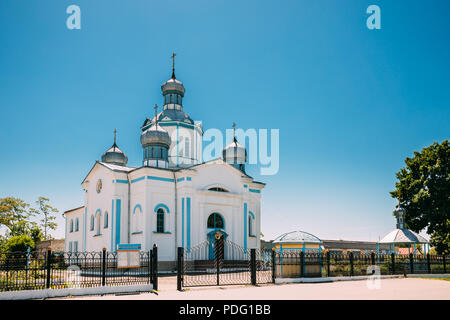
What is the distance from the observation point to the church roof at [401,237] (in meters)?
24.2

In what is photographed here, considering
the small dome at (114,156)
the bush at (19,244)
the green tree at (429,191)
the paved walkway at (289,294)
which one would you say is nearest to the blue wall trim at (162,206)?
the small dome at (114,156)

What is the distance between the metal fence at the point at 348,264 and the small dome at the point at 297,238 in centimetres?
51

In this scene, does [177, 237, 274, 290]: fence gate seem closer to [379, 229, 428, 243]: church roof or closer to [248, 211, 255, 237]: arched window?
[248, 211, 255, 237]: arched window

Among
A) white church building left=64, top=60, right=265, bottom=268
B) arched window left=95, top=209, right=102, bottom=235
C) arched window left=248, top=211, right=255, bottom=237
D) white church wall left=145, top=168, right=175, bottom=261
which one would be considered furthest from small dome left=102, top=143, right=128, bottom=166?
arched window left=248, top=211, right=255, bottom=237

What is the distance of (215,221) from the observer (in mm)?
25547

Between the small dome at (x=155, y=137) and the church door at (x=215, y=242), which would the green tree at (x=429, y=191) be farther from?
the small dome at (x=155, y=137)

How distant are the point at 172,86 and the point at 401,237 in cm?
1869

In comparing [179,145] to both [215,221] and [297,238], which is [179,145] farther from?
[297,238]

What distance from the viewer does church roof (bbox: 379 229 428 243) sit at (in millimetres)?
24234

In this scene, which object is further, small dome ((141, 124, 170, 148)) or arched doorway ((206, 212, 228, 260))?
small dome ((141, 124, 170, 148))

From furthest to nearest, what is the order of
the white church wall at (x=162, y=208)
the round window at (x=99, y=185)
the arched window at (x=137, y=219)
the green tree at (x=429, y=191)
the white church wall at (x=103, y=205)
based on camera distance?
the green tree at (x=429, y=191) < the round window at (x=99, y=185) < the white church wall at (x=103, y=205) < the arched window at (x=137, y=219) < the white church wall at (x=162, y=208)

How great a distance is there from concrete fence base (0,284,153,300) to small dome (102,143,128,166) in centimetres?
1826
